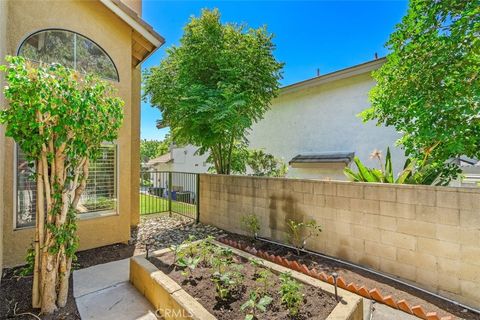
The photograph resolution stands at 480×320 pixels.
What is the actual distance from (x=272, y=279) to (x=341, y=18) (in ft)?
34.0

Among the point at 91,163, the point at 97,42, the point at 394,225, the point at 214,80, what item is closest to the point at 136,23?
the point at 97,42

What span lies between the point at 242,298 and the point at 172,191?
8.26 meters

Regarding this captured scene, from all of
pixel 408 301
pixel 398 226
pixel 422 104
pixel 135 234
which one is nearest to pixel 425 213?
pixel 398 226

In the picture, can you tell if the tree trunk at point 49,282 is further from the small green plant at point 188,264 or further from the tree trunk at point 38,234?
the small green plant at point 188,264

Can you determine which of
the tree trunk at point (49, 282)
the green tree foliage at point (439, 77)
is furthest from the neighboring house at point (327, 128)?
the tree trunk at point (49, 282)

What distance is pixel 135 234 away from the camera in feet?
24.7

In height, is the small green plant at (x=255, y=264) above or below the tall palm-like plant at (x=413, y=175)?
below

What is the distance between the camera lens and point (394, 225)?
443cm

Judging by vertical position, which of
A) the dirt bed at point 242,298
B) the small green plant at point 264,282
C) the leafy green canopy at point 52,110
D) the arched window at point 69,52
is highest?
the arched window at point 69,52

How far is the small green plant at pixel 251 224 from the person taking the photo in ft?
21.7

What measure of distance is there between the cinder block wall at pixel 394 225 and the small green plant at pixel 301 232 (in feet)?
0.42

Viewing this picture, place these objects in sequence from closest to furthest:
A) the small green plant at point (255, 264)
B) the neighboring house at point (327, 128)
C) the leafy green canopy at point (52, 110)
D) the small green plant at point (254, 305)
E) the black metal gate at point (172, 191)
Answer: the small green plant at point (254, 305) → the leafy green canopy at point (52, 110) → the small green plant at point (255, 264) → the neighboring house at point (327, 128) → the black metal gate at point (172, 191)

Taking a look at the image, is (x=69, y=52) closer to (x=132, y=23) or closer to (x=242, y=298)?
(x=132, y=23)

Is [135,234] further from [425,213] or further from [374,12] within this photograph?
[374,12]
